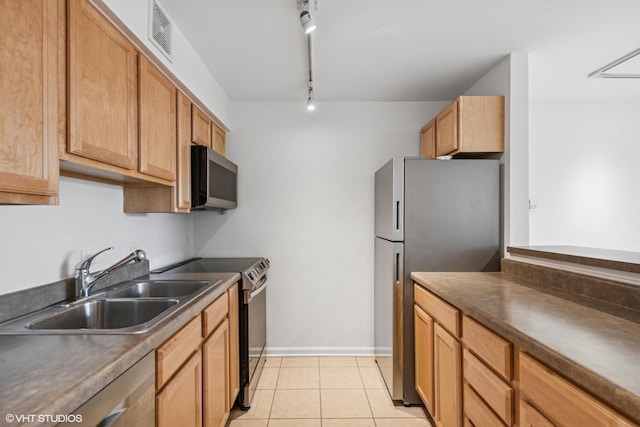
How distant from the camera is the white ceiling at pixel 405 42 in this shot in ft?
5.90

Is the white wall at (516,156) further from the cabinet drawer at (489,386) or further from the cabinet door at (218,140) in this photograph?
the cabinet door at (218,140)

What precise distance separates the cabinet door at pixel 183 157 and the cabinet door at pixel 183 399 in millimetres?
1013

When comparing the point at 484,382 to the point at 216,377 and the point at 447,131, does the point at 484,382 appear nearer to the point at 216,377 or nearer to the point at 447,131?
the point at 216,377

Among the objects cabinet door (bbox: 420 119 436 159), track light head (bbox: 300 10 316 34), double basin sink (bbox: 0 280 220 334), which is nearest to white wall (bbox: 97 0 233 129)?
track light head (bbox: 300 10 316 34)

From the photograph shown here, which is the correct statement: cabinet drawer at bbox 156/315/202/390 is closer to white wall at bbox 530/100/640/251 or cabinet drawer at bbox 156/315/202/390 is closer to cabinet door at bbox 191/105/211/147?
cabinet door at bbox 191/105/211/147

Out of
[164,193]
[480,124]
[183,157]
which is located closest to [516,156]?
[480,124]

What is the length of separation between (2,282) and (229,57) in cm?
188

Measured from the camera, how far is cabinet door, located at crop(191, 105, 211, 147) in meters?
2.36

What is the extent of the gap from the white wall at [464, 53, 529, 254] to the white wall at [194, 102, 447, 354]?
1.02 metres

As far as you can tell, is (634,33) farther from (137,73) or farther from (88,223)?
(88,223)

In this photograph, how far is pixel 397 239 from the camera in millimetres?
2330

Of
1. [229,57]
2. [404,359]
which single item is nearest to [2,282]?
[229,57]

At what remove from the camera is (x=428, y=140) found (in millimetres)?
2988

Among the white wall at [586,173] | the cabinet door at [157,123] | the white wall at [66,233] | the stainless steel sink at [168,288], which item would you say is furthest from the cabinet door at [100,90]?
the white wall at [586,173]
